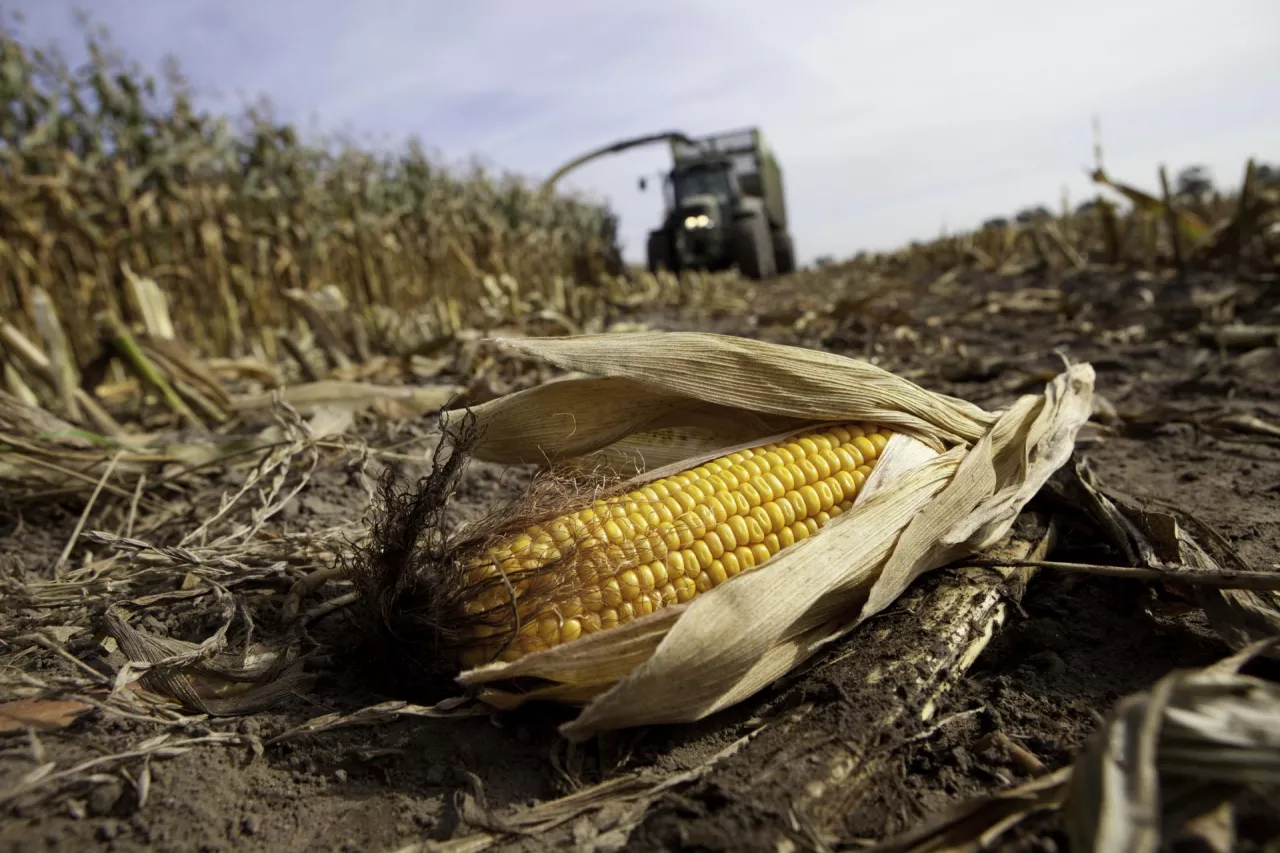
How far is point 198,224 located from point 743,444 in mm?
9472

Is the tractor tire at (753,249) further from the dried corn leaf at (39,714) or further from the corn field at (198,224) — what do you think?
the dried corn leaf at (39,714)

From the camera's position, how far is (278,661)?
1.84 meters

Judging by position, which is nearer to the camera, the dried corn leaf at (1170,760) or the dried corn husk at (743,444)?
the dried corn leaf at (1170,760)

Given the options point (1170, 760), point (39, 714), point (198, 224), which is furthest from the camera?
point (198, 224)

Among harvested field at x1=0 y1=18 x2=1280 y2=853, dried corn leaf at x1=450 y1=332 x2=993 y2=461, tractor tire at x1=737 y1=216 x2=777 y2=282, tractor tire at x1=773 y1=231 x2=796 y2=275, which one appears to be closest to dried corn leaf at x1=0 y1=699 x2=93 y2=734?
harvested field at x1=0 y1=18 x2=1280 y2=853

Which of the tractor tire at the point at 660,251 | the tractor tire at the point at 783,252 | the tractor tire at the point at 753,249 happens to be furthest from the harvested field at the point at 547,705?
the tractor tire at the point at 783,252

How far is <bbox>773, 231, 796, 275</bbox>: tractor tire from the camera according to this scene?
83.9ft

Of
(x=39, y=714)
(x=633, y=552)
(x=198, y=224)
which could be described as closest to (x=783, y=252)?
(x=198, y=224)

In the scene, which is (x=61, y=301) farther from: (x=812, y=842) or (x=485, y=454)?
(x=812, y=842)

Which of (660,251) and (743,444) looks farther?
(660,251)

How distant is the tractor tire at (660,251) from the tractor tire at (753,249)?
74.9 inches

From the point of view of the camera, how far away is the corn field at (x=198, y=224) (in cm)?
823

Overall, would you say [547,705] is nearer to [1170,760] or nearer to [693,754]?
[693,754]

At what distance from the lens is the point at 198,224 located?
922cm
